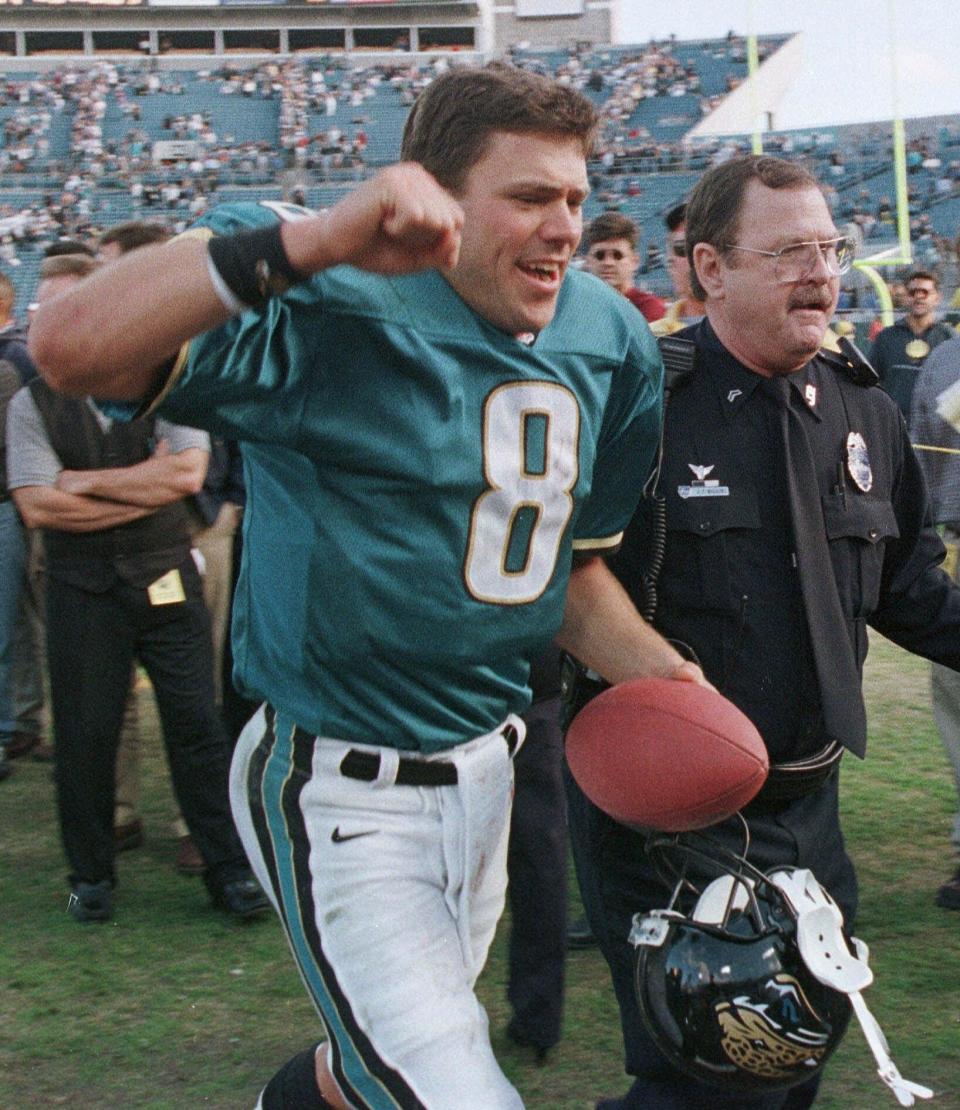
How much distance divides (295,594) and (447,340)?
457 millimetres

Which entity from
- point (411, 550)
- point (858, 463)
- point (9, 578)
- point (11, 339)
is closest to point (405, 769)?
point (411, 550)

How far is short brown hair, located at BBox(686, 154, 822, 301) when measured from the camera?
9.03ft

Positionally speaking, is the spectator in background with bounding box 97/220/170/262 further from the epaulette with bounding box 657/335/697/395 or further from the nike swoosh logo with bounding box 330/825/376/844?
the nike swoosh logo with bounding box 330/825/376/844

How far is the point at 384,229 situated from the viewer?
5.67ft

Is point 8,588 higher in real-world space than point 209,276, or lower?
lower

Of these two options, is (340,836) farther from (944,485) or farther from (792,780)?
(944,485)

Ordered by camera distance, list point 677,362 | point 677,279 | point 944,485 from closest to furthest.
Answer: point 677,362 < point 944,485 < point 677,279

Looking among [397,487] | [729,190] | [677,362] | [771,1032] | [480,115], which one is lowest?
[771,1032]

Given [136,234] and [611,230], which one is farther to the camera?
[611,230]

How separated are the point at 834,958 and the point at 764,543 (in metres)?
0.79

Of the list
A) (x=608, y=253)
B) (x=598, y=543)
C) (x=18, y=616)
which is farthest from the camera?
(x=18, y=616)

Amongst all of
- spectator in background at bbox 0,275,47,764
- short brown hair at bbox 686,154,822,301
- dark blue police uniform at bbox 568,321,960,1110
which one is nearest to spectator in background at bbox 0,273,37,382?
spectator in background at bbox 0,275,47,764

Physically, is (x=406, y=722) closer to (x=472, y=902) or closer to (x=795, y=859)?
(x=472, y=902)

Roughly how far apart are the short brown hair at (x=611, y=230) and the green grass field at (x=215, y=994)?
2.44 meters
